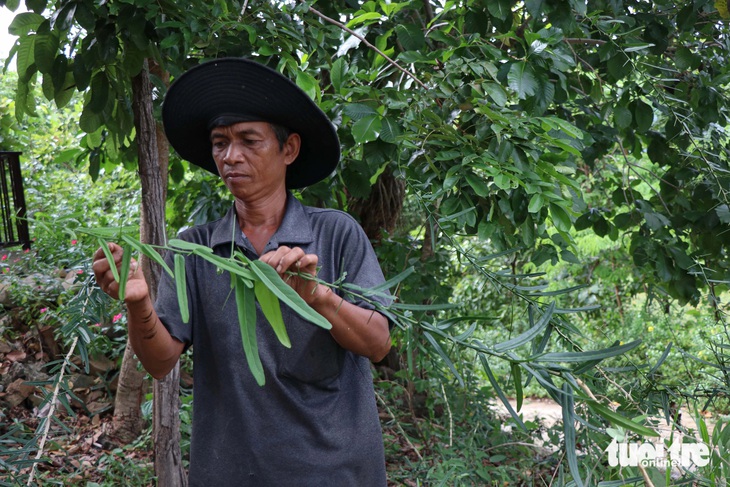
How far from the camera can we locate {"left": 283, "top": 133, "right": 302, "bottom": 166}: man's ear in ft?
5.68

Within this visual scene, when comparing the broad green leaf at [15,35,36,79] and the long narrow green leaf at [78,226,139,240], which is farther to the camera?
the broad green leaf at [15,35,36,79]

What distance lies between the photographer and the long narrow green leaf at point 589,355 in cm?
91

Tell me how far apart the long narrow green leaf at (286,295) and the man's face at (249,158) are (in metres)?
0.80

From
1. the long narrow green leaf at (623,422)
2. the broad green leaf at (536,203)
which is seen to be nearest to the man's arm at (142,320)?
the long narrow green leaf at (623,422)

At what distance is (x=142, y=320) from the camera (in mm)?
1425

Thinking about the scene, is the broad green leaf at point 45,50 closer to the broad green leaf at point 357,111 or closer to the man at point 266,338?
the man at point 266,338

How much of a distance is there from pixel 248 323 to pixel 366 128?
125 cm

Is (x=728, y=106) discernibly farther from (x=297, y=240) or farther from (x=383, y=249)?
(x=297, y=240)

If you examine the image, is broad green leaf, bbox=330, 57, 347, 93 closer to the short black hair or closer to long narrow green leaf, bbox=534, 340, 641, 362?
the short black hair

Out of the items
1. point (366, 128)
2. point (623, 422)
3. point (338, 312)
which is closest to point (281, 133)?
point (366, 128)

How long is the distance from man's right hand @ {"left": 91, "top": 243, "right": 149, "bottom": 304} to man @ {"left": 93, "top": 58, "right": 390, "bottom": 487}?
0.85 ft

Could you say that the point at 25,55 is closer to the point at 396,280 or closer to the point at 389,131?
the point at 389,131

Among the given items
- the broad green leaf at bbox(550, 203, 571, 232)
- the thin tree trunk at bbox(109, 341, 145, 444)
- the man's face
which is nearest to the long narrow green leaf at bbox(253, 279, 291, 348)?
the man's face

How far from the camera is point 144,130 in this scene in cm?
204
